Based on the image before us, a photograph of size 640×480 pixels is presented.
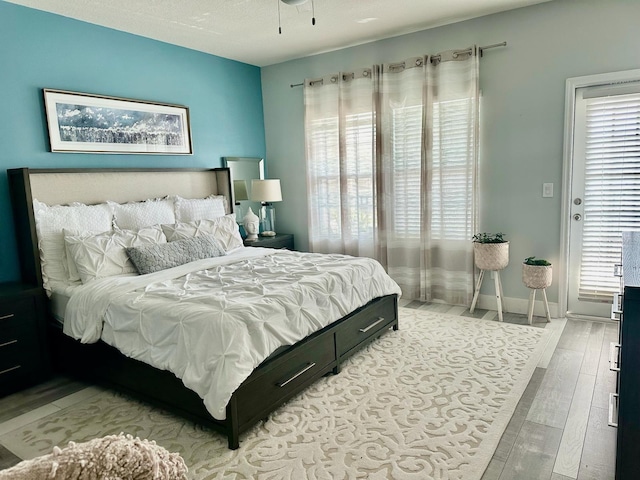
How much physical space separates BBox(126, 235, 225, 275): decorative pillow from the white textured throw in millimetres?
2500

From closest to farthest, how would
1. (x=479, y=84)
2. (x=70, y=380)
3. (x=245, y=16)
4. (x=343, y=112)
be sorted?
(x=70, y=380), (x=245, y=16), (x=479, y=84), (x=343, y=112)

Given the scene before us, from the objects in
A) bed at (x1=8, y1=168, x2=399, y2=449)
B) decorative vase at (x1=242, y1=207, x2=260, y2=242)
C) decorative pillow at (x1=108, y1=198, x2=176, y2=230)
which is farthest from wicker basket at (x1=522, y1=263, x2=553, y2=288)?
decorative pillow at (x1=108, y1=198, x2=176, y2=230)

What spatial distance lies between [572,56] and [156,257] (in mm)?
3769

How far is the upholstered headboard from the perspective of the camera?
10.1ft

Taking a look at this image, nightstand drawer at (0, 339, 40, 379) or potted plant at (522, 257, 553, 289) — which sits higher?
potted plant at (522, 257, 553, 289)

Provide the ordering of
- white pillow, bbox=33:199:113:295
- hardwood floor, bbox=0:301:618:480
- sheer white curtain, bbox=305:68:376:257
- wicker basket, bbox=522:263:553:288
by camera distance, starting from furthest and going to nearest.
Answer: sheer white curtain, bbox=305:68:376:257 < wicker basket, bbox=522:263:553:288 < white pillow, bbox=33:199:113:295 < hardwood floor, bbox=0:301:618:480

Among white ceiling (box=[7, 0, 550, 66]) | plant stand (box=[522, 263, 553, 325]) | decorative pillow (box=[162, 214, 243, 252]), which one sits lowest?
plant stand (box=[522, 263, 553, 325])

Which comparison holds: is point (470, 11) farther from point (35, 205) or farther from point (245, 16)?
point (35, 205)

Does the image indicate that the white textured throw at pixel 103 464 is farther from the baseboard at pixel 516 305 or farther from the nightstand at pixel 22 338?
the baseboard at pixel 516 305

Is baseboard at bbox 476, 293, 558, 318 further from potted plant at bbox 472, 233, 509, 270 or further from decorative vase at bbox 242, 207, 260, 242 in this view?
decorative vase at bbox 242, 207, 260, 242

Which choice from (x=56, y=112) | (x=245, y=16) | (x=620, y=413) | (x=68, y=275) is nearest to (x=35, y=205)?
(x=68, y=275)

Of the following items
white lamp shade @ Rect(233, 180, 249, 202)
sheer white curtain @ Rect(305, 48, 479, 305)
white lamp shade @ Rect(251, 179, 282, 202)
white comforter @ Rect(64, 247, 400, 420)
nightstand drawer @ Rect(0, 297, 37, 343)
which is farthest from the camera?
white lamp shade @ Rect(233, 180, 249, 202)

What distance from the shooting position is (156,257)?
129 inches

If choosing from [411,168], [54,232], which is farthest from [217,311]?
[411,168]
